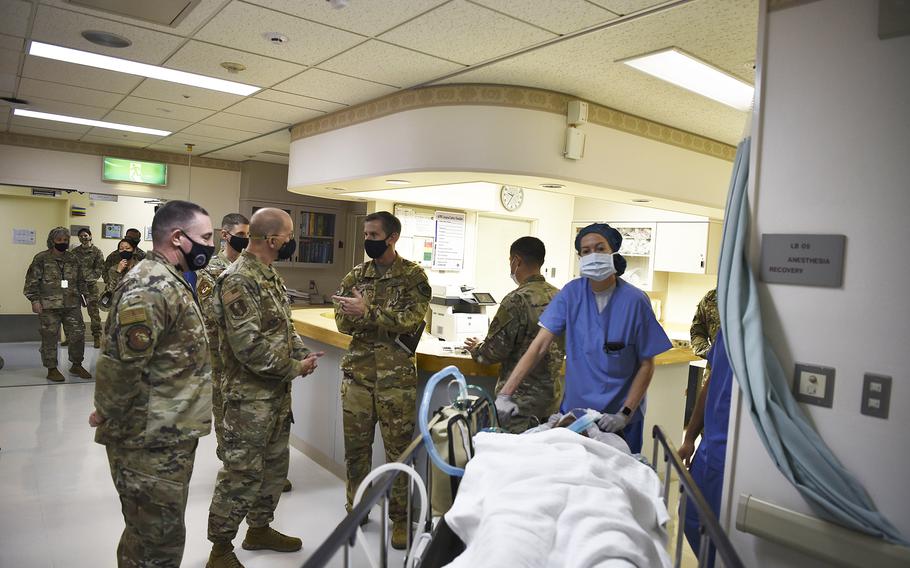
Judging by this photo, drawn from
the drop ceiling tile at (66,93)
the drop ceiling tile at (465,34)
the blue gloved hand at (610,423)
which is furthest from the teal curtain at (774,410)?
the drop ceiling tile at (66,93)

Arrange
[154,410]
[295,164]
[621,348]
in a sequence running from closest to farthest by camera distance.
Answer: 1. [154,410]
2. [621,348]
3. [295,164]

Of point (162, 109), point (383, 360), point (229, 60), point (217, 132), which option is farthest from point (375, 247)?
point (217, 132)

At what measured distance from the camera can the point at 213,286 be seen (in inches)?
139

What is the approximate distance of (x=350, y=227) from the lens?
8.38 m

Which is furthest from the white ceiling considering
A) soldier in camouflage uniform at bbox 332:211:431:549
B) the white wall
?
soldier in camouflage uniform at bbox 332:211:431:549

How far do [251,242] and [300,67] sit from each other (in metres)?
1.32

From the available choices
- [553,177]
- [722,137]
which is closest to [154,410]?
[553,177]

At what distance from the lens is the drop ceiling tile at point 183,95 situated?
425 centimetres

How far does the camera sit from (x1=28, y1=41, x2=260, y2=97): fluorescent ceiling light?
360cm

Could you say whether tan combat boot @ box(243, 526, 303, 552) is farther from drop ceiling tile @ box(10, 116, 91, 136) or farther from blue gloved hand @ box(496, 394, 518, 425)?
drop ceiling tile @ box(10, 116, 91, 136)

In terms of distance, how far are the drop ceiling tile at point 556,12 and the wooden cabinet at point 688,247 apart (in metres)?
3.89

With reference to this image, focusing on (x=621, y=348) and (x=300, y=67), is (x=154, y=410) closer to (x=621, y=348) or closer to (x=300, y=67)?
(x=621, y=348)

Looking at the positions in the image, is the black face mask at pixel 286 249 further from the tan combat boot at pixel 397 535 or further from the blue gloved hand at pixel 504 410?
the tan combat boot at pixel 397 535

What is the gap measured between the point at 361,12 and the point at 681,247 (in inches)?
180
